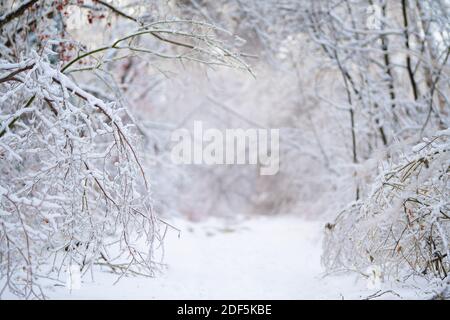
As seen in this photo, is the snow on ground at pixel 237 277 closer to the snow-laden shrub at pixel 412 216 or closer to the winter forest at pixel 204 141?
the winter forest at pixel 204 141

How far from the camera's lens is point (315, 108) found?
12.2 m

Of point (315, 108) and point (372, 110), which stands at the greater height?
point (315, 108)

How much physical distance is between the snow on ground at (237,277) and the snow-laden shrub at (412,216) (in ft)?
1.22

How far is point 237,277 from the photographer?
272 inches

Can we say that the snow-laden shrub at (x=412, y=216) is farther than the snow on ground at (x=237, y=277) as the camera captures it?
No

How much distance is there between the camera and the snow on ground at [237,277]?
504 centimetres

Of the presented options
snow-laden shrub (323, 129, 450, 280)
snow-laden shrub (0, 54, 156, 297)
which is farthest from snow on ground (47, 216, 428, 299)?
snow-laden shrub (0, 54, 156, 297)

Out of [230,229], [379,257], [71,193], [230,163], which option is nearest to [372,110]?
[379,257]

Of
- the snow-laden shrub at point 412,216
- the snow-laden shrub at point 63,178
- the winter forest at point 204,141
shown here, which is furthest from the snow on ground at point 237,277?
the snow-laden shrub at point 63,178

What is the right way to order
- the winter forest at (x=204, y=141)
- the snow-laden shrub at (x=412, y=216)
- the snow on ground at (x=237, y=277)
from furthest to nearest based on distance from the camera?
the snow on ground at (x=237, y=277)
the snow-laden shrub at (x=412, y=216)
the winter forest at (x=204, y=141)

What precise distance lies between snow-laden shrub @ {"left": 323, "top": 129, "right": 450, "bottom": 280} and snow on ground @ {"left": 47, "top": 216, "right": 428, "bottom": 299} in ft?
1.22

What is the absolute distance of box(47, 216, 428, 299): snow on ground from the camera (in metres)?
5.04

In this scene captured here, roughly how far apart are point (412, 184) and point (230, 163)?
14.9 m
